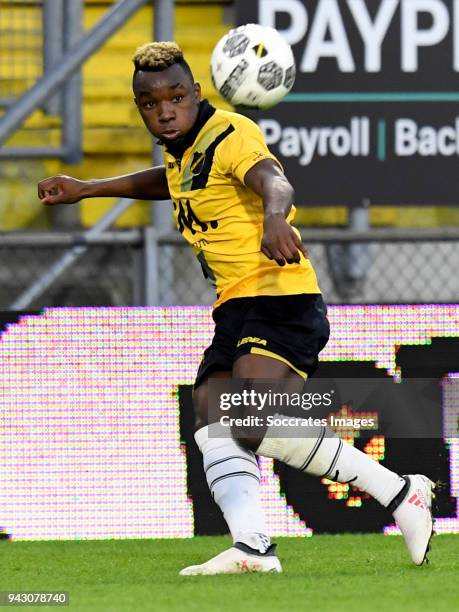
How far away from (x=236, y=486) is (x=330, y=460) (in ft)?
1.01

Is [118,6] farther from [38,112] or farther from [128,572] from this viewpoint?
[128,572]

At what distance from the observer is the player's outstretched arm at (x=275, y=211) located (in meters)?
4.02

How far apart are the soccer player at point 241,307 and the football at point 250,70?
27.4 inches

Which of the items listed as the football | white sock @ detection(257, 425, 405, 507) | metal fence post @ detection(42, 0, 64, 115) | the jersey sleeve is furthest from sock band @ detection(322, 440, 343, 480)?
metal fence post @ detection(42, 0, 64, 115)

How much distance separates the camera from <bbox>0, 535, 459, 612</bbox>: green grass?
3.83m

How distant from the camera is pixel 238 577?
430 cm

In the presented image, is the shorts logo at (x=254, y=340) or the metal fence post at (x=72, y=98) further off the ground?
the metal fence post at (x=72, y=98)

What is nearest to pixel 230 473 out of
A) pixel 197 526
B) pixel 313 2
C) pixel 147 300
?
pixel 197 526

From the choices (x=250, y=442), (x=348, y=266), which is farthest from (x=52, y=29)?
(x=250, y=442)

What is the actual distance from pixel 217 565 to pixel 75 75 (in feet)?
10.9

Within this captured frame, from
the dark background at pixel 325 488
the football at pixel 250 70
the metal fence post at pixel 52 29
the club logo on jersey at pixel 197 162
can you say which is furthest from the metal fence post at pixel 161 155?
the club logo on jersey at pixel 197 162

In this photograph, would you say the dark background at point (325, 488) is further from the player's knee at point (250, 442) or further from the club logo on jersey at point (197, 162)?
the club logo on jersey at point (197, 162)

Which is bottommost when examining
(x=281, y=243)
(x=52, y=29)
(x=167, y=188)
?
(x=281, y=243)

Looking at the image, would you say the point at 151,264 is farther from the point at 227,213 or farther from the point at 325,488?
the point at 227,213
